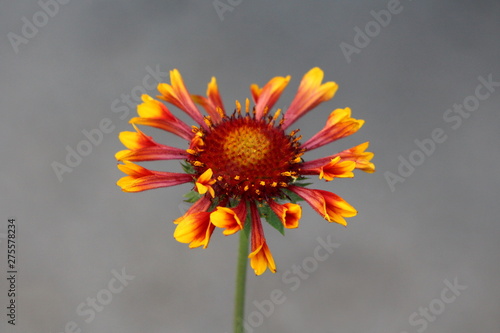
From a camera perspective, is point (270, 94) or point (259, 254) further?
point (270, 94)

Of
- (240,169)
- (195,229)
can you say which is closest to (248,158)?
(240,169)

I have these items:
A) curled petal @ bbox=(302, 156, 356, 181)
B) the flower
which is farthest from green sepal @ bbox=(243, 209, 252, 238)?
curled petal @ bbox=(302, 156, 356, 181)

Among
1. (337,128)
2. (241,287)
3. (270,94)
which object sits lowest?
(241,287)

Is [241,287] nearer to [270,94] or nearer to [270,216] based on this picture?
[270,216]

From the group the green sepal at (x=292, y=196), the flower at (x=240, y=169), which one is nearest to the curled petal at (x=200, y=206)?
the flower at (x=240, y=169)

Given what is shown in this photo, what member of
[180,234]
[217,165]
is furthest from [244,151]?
[180,234]

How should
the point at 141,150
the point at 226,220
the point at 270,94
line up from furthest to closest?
the point at 270,94
the point at 141,150
the point at 226,220

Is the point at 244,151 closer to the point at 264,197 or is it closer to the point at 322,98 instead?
the point at 264,197
